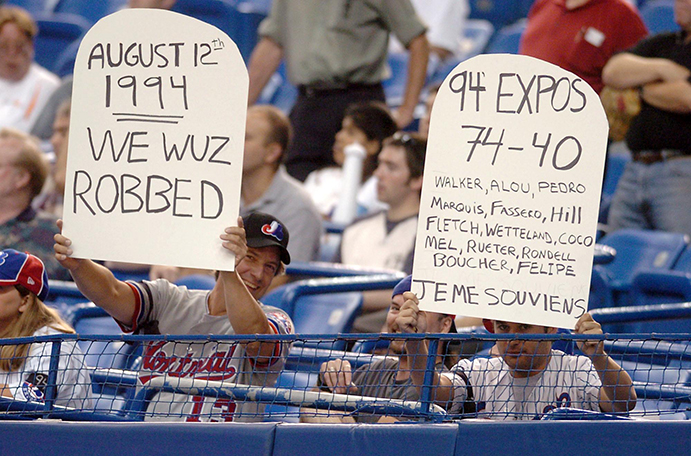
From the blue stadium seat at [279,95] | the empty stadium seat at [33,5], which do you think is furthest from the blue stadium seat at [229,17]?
the empty stadium seat at [33,5]

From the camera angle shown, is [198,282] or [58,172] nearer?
[198,282]

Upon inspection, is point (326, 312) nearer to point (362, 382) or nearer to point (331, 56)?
point (362, 382)

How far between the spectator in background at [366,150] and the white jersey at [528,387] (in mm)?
2997

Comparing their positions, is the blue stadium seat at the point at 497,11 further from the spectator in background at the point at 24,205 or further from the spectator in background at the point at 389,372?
the spectator in background at the point at 389,372

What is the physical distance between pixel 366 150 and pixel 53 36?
174 inches

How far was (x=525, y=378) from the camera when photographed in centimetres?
264

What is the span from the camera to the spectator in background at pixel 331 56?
584cm

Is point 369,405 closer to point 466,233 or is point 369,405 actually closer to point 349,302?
point 466,233

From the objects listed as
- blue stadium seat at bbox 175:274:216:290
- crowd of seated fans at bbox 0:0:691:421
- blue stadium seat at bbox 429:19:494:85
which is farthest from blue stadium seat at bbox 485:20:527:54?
blue stadium seat at bbox 175:274:216:290

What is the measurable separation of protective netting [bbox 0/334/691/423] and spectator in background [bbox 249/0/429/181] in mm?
3043

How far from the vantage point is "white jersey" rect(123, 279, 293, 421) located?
269cm

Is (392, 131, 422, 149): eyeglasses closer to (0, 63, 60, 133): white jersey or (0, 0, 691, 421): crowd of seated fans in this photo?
(0, 0, 691, 421): crowd of seated fans

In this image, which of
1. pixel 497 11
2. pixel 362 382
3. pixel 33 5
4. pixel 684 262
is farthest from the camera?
pixel 33 5

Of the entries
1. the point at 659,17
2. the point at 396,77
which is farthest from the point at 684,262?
the point at 396,77
